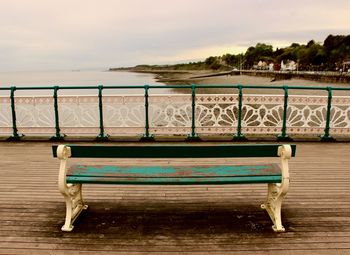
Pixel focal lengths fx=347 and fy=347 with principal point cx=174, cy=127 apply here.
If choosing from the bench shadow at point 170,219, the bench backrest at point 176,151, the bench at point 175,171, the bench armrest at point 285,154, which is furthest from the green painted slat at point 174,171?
the bench shadow at point 170,219

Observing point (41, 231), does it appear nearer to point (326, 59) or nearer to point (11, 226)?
point (11, 226)

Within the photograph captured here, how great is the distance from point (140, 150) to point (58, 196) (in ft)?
6.25

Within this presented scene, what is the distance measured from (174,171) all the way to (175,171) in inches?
0.4

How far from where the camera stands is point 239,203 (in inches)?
179

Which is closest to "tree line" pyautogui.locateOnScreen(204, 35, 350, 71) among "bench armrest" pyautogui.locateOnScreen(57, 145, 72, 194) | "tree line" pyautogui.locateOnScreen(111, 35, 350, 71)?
"tree line" pyautogui.locateOnScreen(111, 35, 350, 71)

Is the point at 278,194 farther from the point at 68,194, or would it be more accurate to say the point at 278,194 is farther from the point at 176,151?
the point at 68,194

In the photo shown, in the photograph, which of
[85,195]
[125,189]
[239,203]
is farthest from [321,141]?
[85,195]

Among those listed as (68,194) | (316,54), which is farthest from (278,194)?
(316,54)

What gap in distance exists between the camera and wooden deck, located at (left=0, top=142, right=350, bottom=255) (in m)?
3.53

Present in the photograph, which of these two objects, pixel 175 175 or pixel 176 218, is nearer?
pixel 175 175

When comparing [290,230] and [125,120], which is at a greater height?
[125,120]

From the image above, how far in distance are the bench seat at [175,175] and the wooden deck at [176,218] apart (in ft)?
1.88

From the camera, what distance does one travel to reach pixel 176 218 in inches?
162

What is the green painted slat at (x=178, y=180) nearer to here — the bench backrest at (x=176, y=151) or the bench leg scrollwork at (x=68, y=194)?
the bench leg scrollwork at (x=68, y=194)
